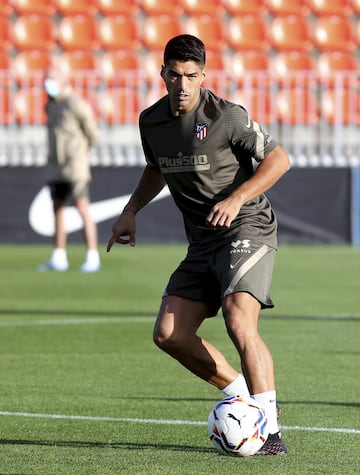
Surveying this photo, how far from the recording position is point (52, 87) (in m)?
15.7

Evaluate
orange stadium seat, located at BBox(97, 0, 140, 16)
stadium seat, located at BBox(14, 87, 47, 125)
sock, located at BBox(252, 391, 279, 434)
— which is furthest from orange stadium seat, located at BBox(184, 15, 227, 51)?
sock, located at BBox(252, 391, 279, 434)

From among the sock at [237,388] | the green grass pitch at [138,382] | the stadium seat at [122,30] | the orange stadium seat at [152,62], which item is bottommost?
the green grass pitch at [138,382]

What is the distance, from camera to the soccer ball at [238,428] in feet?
17.8

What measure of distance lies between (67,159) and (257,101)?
5029 millimetres

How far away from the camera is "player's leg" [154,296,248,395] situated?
19.4 feet

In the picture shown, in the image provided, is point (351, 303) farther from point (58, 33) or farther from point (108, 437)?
point (58, 33)

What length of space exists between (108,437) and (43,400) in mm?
1219

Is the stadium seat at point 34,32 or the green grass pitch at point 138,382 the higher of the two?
the stadium seat at point 34,32

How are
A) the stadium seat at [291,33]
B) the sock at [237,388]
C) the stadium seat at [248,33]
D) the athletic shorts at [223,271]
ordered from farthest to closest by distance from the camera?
the stadium seat at [291,33] → the stadium seat at [248,33] → the sock at [237,388] → the athletic shorts at [223,271]

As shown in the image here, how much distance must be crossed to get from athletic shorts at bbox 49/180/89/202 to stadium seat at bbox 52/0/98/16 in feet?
23.4

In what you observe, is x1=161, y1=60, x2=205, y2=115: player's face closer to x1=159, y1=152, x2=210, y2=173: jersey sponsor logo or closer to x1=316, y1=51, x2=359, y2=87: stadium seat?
x1=159, y1=152, x2=210, y2=173: jersey sponsor logo

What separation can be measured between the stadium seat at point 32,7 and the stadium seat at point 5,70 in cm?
96

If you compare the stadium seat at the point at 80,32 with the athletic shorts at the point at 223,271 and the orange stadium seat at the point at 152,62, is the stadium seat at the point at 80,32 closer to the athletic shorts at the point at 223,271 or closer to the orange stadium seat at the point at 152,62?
the orange stadium seat at the point at 152,62

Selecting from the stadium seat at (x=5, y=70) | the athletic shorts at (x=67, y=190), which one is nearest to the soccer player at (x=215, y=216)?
the athletic shorts at (x=67, y=190)
